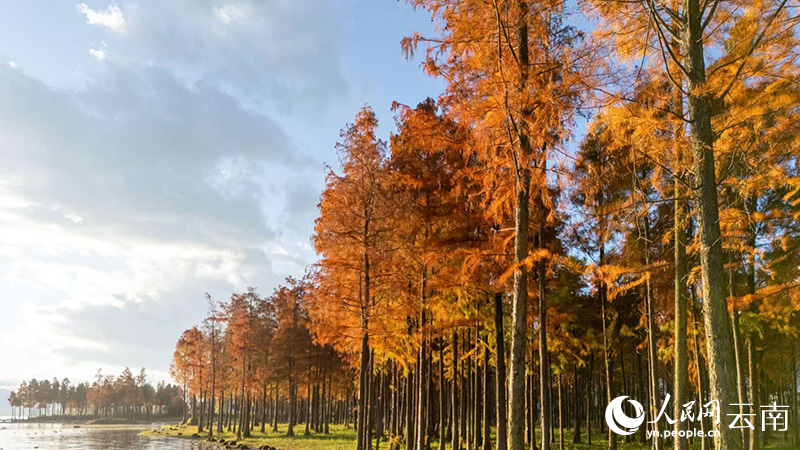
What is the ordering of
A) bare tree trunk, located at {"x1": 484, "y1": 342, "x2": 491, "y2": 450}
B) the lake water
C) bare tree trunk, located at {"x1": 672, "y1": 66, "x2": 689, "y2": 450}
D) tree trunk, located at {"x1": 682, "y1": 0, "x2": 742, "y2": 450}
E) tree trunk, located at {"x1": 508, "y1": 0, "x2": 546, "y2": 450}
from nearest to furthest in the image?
tree trunk, located at {"x1": 682, "y1": 0, "x2": 742, "y2": 450} → tree trunk, located at {"x1": 508, "y1": 0, "x2": 546, "y2": 450} → bare tree trunk, located at {"x1": 672, "y1": 66, "x2": 689, "y2": 450} → bare tree trunk, located at {"x1": 484, "y1": 342, "x2": 491, "y2": 450} → the lake water

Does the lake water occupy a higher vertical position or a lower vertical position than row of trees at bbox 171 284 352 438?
lower

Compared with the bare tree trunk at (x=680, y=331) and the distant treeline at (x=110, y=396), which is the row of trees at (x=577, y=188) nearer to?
the bare tree trunk at (x=680, y=331)

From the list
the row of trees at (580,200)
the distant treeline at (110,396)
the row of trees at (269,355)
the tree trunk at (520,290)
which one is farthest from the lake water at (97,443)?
the distant treeline at (110,396)

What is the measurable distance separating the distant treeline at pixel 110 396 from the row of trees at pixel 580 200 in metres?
111

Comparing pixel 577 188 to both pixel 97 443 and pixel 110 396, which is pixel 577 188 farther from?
pixel 110 396

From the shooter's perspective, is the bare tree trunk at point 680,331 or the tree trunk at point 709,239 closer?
the tree trunk at point 709,239

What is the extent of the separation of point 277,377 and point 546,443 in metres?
32.5

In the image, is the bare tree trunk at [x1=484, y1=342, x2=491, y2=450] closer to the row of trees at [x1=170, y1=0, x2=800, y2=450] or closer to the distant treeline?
the row of trees at [x1=170, y1=0, x2=800, y2=450]

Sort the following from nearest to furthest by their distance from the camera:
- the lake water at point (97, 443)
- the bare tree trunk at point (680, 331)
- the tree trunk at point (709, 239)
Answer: the tree trunk at point (709, 239) < the bare tree trunk at point (680, 331) < the lake water at point (97, 443)

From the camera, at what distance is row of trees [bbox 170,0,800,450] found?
9.12m

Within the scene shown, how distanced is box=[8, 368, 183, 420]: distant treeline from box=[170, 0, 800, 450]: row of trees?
365 ft

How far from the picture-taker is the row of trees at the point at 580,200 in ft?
29.9

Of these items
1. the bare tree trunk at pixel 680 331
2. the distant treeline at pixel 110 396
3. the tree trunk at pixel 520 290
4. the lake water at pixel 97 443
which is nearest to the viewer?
the tree trunk at pixel 520 290

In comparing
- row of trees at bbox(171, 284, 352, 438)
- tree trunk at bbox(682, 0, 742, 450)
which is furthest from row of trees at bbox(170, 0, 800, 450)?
row of trees at bbox(171, 284, 352, 438)
